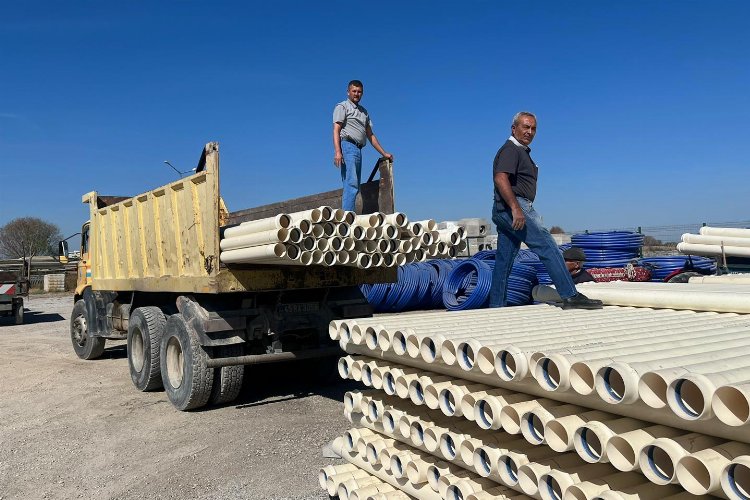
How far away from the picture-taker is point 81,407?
736 cm

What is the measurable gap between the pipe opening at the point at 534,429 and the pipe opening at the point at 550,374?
0.20 meters

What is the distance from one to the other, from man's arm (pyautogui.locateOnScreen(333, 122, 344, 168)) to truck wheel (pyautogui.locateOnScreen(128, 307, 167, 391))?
288cm

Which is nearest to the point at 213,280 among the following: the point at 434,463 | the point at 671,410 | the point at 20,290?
the point at 434,463

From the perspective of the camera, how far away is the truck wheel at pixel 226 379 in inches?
264

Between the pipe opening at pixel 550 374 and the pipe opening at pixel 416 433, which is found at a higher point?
the pipe opening at pixel 550 374

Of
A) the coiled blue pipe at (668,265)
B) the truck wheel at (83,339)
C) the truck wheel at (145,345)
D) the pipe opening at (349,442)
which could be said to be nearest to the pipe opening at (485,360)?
the pipe opening at (349,442)

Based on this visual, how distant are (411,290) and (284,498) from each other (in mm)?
9556

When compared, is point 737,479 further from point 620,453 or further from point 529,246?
point 529,246

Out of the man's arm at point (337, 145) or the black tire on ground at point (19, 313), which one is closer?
the man's arm at point (337, 145)

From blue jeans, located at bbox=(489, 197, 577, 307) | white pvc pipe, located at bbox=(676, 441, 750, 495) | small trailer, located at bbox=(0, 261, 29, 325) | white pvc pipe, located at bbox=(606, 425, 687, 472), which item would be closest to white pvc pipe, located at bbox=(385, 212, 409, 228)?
blue jeans, located at bbox=(489, 197, 577, 307)

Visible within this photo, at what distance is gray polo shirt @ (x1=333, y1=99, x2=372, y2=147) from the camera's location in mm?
7328

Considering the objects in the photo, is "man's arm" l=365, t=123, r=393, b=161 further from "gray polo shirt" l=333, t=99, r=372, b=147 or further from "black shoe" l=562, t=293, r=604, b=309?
"black shoe" l=562, t=293, r=604, b=309

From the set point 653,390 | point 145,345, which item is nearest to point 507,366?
point 653,390

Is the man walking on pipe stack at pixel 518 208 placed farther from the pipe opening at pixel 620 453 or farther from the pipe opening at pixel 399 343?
the pipe opening at pixel 620 453
